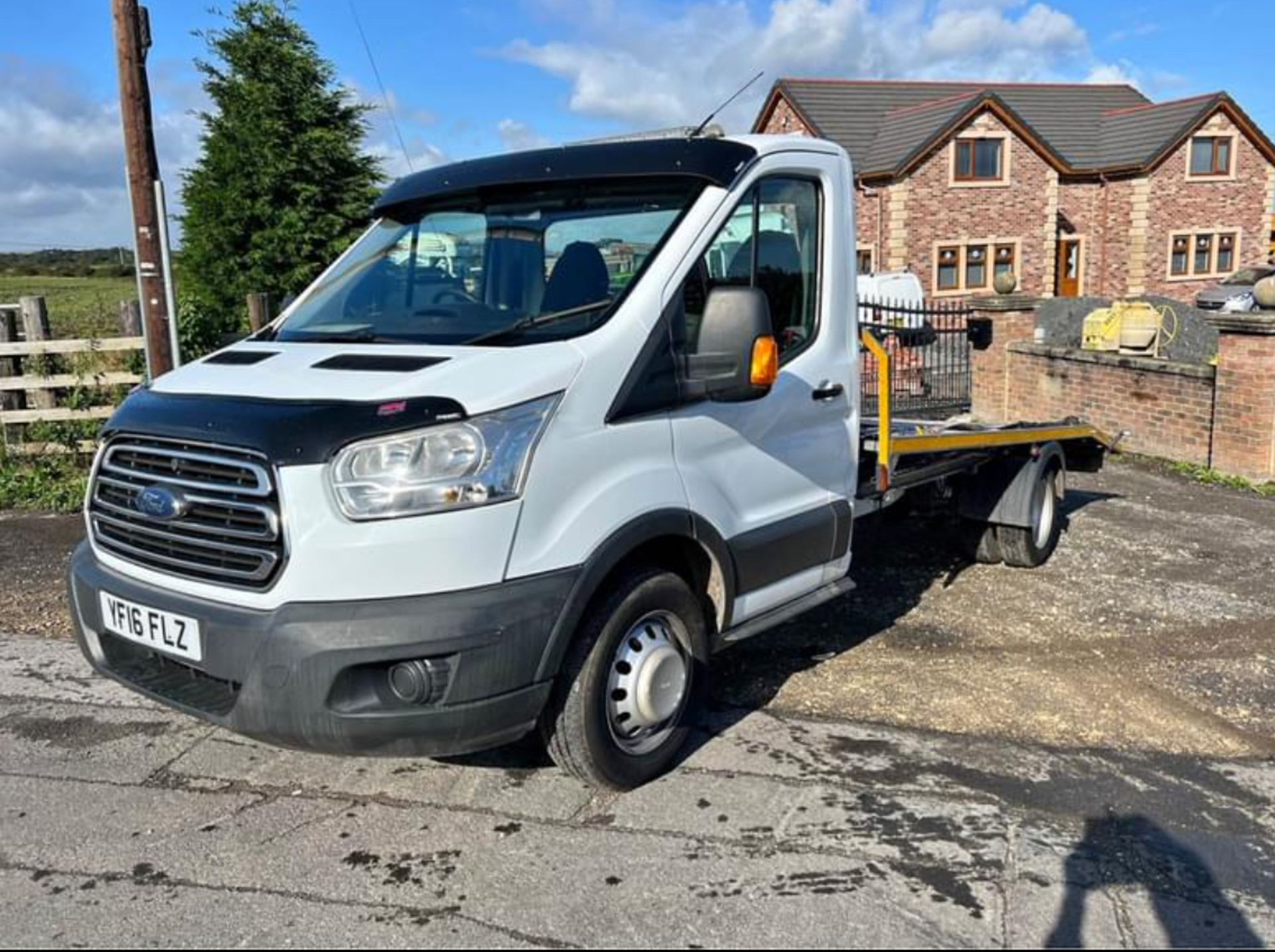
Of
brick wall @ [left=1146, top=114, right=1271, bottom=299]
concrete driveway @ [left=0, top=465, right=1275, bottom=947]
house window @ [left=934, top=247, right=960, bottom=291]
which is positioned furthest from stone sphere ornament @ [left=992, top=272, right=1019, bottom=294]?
brick wall @ [left=1146, top=114, right=1271, bottom=299]

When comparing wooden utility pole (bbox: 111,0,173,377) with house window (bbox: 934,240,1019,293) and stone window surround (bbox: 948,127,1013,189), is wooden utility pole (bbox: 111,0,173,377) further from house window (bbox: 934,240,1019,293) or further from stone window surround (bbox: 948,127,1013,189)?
stone window surround (bbox: 948,127,1013,189)

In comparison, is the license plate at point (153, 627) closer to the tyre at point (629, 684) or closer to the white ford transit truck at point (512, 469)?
the white ford transit truck at point (512, 469)

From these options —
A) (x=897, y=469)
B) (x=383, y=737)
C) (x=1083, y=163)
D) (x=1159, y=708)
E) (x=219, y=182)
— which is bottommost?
(x=1159, y=708)

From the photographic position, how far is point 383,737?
3094 millimetres

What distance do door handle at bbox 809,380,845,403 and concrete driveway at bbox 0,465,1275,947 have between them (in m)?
1.35

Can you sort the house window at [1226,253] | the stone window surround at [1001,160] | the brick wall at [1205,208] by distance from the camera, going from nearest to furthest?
the stone window surround at [1001,160], the brick wall at [1205,208], the house window at [1226,253]

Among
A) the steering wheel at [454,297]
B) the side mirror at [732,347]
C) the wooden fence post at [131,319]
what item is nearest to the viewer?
the side mirror at [732,347]

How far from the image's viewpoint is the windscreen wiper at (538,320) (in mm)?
3619

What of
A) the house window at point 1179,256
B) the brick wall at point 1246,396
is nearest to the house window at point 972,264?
the house window at point 1179,256

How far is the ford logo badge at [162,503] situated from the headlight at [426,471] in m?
0.60

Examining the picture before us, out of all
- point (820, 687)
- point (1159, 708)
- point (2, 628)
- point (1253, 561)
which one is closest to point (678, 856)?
point (820, 687)

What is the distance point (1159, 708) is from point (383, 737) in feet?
11.3

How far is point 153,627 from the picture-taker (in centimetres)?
336

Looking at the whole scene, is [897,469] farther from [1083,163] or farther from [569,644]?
[1083,163]
